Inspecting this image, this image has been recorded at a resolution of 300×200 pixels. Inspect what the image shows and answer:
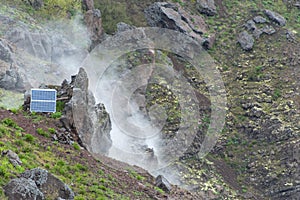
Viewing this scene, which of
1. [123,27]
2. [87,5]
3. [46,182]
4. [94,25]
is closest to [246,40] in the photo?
[123,27]

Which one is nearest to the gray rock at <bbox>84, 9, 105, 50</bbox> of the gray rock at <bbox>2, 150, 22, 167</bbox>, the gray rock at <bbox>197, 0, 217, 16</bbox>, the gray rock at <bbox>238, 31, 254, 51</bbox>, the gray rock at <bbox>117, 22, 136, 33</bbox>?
the gray rock at <bbox>117, 22, 136, 33</bbox>

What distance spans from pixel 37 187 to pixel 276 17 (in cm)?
5085

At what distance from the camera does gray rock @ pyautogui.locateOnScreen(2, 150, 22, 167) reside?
30.4 metres

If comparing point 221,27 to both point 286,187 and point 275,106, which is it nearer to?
point 275,106

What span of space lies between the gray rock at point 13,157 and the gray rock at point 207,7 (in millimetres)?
48411

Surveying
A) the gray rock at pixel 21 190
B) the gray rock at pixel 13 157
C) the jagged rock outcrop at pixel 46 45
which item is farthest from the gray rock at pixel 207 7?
the gray rock at pixel 21 190

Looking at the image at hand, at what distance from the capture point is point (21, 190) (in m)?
26.5

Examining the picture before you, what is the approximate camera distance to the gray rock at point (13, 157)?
99.8 ft

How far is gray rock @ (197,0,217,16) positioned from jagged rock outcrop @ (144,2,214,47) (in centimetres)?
244

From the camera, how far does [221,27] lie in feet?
248

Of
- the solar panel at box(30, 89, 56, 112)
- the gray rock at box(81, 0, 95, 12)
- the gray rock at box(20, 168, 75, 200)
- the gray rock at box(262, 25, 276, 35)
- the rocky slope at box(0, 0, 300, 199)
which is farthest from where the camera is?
the gray rock at box(262, 25, 276, 35)

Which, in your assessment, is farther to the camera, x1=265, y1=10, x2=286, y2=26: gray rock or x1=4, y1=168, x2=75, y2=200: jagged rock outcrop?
x1=265, y1=10, x2=286, y2=26: gray rock

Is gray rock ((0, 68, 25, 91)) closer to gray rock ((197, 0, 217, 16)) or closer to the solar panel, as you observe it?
the solar panel

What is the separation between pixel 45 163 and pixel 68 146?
4.16m
